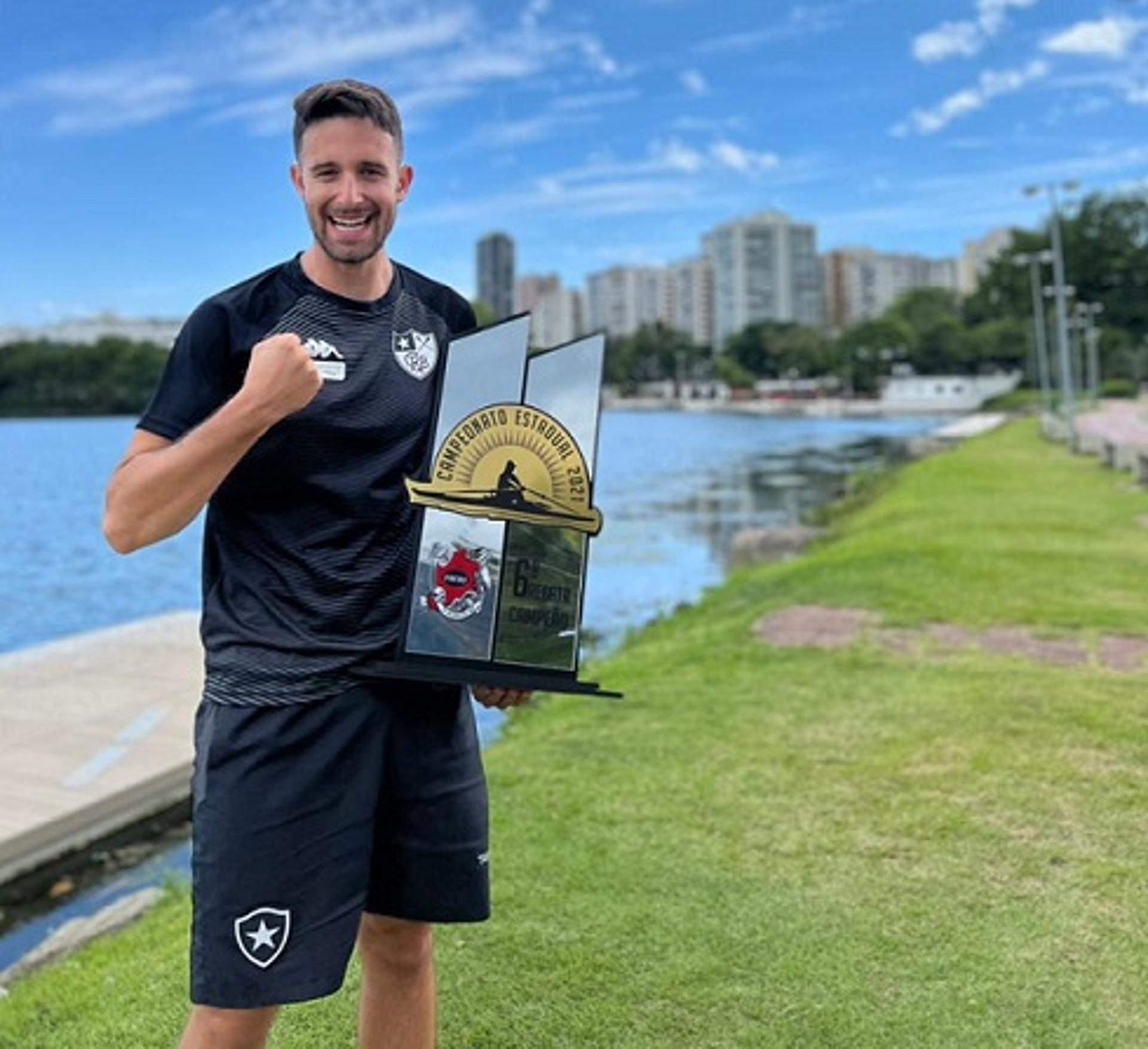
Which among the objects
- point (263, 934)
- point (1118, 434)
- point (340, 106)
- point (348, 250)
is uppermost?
point (1118, 434)

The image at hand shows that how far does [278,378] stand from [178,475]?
0.66 feet

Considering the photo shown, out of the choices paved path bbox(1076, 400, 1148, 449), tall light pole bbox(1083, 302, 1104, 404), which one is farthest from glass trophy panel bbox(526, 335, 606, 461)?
tall light pole bbox(1083, 302, 1104, 404)

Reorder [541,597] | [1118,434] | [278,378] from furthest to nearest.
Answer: [1118,434] → [541,597] → [278,378]

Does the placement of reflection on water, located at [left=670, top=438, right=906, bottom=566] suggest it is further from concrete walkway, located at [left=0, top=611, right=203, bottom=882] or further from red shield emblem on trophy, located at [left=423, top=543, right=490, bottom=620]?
red shield emblem on trophy, located at [left=423, top=543, right=490, bottom=620]

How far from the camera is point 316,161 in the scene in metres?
1.87

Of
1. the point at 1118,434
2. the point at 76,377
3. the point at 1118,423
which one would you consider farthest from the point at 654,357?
the point at 1118,434

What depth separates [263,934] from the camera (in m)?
1.87

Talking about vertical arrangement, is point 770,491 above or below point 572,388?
above

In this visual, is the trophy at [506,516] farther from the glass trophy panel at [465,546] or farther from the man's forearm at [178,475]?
the man's forearm at [178,475]

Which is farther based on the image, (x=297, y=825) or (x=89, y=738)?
(x=89, y=738)

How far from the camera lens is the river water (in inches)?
478

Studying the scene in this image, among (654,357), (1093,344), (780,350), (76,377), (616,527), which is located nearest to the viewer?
(616,527)

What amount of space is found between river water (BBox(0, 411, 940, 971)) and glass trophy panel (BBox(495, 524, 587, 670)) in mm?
1181

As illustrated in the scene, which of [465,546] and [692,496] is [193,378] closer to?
[465,546]
